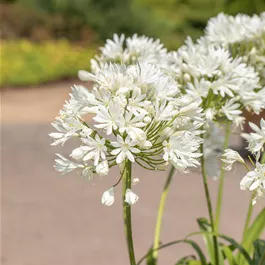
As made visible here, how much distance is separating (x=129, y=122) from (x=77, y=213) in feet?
11.6

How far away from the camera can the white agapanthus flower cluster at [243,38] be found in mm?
2010

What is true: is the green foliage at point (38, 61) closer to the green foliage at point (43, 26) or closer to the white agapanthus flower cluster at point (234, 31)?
the green foliage at point (43, 26)

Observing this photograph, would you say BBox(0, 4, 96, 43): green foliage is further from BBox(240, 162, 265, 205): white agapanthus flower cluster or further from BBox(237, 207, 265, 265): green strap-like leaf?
BBox(240, 162, 265, 205): white agapanthus flower cluster

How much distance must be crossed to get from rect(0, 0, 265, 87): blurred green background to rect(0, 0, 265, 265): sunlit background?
2 centimetres

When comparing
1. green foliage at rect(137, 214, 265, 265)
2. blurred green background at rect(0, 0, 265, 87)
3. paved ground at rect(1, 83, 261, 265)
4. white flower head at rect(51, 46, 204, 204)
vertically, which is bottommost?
green foliage at rect(137, 214, 265, 265)

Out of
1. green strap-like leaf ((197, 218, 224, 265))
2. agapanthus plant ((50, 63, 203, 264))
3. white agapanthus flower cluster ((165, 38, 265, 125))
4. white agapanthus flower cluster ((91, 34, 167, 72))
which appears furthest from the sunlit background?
agapanthus plant ((50, 63, 203, 264))

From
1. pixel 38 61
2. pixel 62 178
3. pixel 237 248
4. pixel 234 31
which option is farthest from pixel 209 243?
pixel 38 61

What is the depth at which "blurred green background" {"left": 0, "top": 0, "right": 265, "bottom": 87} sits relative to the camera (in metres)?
11.9

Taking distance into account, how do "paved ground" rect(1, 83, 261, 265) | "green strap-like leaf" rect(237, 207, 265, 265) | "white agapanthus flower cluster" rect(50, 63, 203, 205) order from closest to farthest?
"white agapanthus flower cluster" rect(50, 63, 203, 205) → "green strap-like leaf" rect(237, 207, 265, 265) → "paved ground" rect(1, 83, 261, 265)

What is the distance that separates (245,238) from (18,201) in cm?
335

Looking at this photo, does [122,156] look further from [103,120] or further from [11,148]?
[11,148]

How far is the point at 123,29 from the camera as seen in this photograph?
12.8 m

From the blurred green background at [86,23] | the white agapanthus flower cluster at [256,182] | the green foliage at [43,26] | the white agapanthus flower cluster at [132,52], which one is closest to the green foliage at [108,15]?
the blurred green background at [86,23]

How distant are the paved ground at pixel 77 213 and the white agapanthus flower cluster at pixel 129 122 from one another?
96.8 inches
